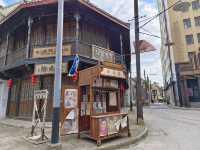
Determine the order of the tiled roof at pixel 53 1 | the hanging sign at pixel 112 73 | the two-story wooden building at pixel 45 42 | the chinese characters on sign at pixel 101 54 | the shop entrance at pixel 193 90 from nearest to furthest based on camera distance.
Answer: the hanging sign at pixel 112 73
the tiled roof at pixel 53 1
the two-story wooden building at pixel 45 42
the chinese characters on sign at pixel 101 54
the shop entrance at pixel 193 90

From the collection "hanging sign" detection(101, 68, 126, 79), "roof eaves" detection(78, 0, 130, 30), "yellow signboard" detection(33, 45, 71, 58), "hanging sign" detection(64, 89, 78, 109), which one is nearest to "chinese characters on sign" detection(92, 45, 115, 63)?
"yellow signboard" detection(33, 45, 71, 58)

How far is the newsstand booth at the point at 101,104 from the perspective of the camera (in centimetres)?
695

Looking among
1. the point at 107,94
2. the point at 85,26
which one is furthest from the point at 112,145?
the point at 85,26

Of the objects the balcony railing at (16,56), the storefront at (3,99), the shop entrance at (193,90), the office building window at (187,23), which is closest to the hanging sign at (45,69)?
the balcony railing at (16,56)

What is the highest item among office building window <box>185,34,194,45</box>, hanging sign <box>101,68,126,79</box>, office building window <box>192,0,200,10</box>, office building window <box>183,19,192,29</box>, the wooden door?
office building window <box>192,0,200,10</box>

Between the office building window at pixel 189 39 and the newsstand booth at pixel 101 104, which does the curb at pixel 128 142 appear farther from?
the office building window at pixel 189 39

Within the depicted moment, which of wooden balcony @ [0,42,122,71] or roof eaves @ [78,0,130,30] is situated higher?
roof eaves @ [78,0,130,30]

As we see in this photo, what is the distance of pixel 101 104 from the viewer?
822 centimetres

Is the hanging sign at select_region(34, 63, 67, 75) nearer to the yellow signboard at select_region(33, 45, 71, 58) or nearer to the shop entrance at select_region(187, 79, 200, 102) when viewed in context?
the yellow signboard at select_region(33, 45, 71, 58)

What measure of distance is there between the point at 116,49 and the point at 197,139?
1416 centimetres

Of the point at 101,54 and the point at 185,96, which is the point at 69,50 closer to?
the point at 101,54

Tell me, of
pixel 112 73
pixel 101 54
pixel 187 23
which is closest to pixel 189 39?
pixel 187 23

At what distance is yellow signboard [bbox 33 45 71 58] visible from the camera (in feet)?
40.6

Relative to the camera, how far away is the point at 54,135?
6.21 metres
